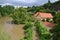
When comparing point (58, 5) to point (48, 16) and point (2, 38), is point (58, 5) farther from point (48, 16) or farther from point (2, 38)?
point (2, 38)

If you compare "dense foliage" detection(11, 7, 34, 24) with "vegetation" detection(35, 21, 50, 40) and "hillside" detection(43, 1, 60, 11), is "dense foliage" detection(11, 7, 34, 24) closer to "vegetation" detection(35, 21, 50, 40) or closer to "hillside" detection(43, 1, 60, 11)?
"vegetation" detection(35, 21, 50, 40)

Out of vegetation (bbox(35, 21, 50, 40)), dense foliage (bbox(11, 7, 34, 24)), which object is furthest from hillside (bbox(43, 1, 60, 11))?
vegetation (bbox(35, 21, 50, 40))

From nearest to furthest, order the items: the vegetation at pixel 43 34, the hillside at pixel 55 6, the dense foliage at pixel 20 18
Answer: the vegetation at pixel 43 34
the dense foliage at pixel 20 18
the hillside at pixel 55 6

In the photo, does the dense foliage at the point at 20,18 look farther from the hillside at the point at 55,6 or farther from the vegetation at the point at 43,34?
the hillside at the point at 55,6

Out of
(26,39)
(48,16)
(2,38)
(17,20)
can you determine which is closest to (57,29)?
(2,38)

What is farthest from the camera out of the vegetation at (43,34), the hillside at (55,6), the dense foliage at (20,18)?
the hillside at (55,6)

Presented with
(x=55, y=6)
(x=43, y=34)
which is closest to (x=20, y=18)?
(x=43, y=34)

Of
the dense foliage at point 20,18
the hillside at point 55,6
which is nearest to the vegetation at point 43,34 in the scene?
the dense foliage at point 20,18

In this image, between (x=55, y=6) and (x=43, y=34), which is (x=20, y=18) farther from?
(x=55, y=6)

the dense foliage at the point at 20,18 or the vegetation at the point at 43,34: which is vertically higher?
the vegetation at the point at 43,34

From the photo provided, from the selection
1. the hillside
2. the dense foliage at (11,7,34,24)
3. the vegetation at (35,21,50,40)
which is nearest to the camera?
the vegetation at (35,21,50,40)

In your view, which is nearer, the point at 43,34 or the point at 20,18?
the point at 43,34
